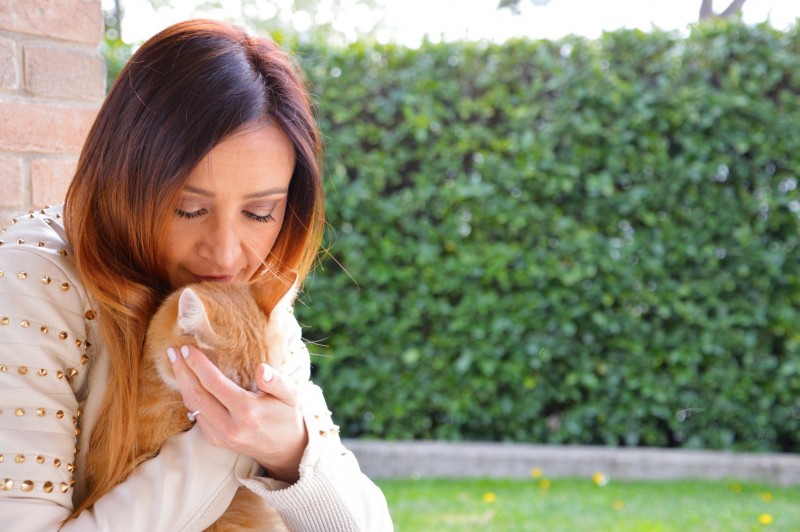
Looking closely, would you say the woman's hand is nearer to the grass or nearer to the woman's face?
the woman's face

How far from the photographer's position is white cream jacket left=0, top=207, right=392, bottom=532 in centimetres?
127

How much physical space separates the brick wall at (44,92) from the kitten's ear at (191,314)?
2.85ft

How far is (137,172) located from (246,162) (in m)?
0.21

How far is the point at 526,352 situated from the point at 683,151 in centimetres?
154

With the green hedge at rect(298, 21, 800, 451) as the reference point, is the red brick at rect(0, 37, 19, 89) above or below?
above

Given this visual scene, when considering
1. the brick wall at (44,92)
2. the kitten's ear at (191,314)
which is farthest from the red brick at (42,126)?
the kitten's ear at (191,314)

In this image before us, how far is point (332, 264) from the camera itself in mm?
5035

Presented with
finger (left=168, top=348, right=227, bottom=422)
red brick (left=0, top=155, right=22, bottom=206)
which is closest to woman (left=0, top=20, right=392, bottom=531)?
finger (left=168, top=348, right=227, bottom=422)

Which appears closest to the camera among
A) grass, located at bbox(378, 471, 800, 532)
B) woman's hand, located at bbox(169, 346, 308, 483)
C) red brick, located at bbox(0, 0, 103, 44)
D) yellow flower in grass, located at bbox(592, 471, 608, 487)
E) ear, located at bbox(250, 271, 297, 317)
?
woman's hand, located at bbox(169, 346, 308, 483)

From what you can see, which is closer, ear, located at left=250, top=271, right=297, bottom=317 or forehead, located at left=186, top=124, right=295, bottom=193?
forehead, located at left=186, top=124, right=295, bottom=193

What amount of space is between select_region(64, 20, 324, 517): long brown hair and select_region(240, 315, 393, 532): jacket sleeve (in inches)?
11.4

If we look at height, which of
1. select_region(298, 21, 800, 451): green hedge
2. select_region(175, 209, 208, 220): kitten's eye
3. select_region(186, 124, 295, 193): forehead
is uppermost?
select_region(186, 124, 295, 193): forehead

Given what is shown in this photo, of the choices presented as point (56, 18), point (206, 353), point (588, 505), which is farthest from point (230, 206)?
point (588, 505)

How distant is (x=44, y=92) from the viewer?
2.06 metres
